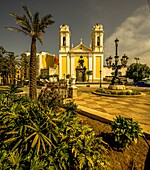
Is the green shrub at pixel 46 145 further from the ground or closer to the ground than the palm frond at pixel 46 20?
closer to the ground

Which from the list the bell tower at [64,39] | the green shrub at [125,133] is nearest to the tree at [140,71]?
the bell tower at [64,39]

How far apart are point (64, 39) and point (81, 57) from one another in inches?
→ 385

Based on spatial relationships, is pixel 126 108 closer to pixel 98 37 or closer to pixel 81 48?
pixel 81 48

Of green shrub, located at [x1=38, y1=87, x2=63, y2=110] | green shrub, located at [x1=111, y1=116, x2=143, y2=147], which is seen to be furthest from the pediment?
green shrub, located at [x1=111, y1=116, x2=143, y2=147]

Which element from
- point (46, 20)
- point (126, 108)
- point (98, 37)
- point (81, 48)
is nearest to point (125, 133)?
point (126, 108)

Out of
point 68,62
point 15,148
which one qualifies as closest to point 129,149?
point 15,148

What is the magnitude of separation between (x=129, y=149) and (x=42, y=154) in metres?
2.45

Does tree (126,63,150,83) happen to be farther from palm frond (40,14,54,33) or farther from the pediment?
palm frond (40,14,54,33)

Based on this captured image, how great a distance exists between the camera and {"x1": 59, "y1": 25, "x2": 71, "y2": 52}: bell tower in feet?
157

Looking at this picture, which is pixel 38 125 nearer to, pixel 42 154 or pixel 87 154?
pixel 42 154

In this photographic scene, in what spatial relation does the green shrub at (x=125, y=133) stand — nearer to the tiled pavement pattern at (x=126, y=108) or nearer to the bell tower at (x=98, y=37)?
the tiled pavement pattern at (x=126, y=108)

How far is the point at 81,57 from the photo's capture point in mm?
48562

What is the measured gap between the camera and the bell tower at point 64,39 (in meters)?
47.9

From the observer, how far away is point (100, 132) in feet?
13.8
